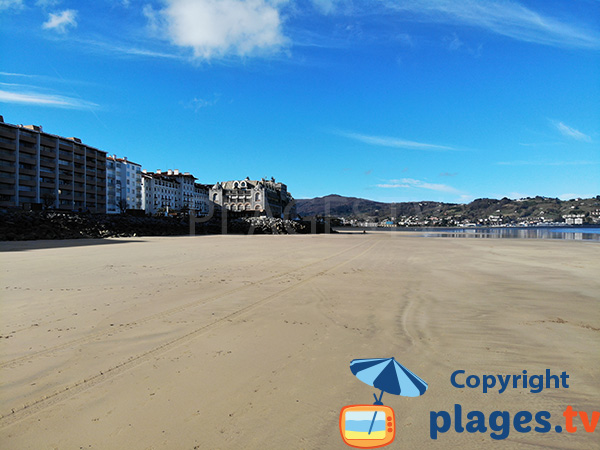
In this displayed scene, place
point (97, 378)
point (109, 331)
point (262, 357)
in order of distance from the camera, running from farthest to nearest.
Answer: point (109, 331), point (262, 357), point (97, 378)

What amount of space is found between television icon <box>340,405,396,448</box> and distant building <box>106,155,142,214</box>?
343 feet

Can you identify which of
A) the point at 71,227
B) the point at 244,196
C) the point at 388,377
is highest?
the point at 244,196

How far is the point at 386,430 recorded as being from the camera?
3.04 m

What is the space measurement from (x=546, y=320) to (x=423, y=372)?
13.2 feet

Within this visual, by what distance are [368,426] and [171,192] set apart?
421ft

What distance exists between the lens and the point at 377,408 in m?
3.34

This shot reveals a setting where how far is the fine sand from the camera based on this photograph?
9.86 feet

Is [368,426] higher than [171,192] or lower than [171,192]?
lower

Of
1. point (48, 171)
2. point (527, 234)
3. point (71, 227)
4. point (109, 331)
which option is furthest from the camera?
point (48, 171)

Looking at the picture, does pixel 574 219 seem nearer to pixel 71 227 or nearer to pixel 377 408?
pixel 71 227

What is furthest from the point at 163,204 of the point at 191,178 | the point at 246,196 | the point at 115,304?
the point at 115,304

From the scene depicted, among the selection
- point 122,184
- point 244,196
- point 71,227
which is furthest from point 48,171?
point 244,196

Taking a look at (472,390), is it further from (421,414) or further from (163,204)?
(163,204)

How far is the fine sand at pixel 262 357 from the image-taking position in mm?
3004
